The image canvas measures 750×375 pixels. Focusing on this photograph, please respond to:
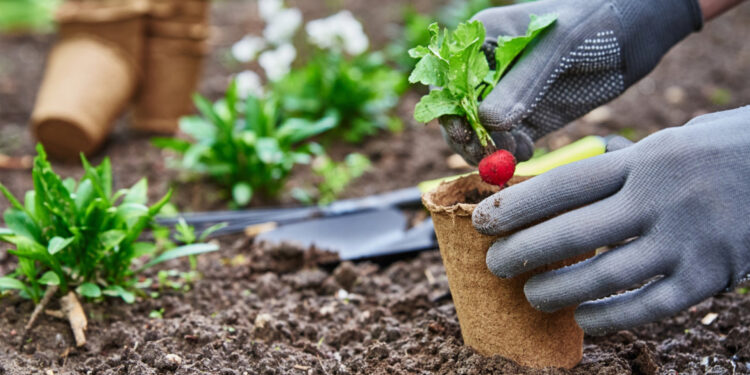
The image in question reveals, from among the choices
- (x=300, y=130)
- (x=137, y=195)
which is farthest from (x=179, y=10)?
(x=137, y=195)

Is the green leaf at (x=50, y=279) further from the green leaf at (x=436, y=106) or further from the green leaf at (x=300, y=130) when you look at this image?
the green leaf at (x=300, y=130)

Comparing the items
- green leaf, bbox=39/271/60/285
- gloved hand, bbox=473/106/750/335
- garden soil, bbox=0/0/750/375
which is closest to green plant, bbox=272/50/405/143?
garden soil, bbox=0/0/750/375

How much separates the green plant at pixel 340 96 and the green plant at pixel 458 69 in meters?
2.30

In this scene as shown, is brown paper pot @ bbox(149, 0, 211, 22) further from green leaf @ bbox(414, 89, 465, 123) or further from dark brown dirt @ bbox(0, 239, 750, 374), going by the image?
green leaf @ bbox(414, 89, 465, 123)

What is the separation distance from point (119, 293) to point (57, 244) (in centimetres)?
26

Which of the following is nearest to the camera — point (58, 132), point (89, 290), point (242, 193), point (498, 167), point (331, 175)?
point (498, 167)

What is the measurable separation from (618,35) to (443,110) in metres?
0.69

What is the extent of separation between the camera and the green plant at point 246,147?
3156mm

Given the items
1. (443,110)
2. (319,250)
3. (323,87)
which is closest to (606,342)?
(443,110)

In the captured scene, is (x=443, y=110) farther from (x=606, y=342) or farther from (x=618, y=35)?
(x=606, y=342)

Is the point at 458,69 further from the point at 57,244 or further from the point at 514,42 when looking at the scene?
the point at 57,244

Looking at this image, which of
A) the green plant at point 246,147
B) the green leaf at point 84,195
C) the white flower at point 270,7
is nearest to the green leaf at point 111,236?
the green leaf at point 84,195

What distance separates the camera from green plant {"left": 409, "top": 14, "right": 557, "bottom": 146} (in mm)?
1527

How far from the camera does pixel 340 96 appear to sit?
3998mm
